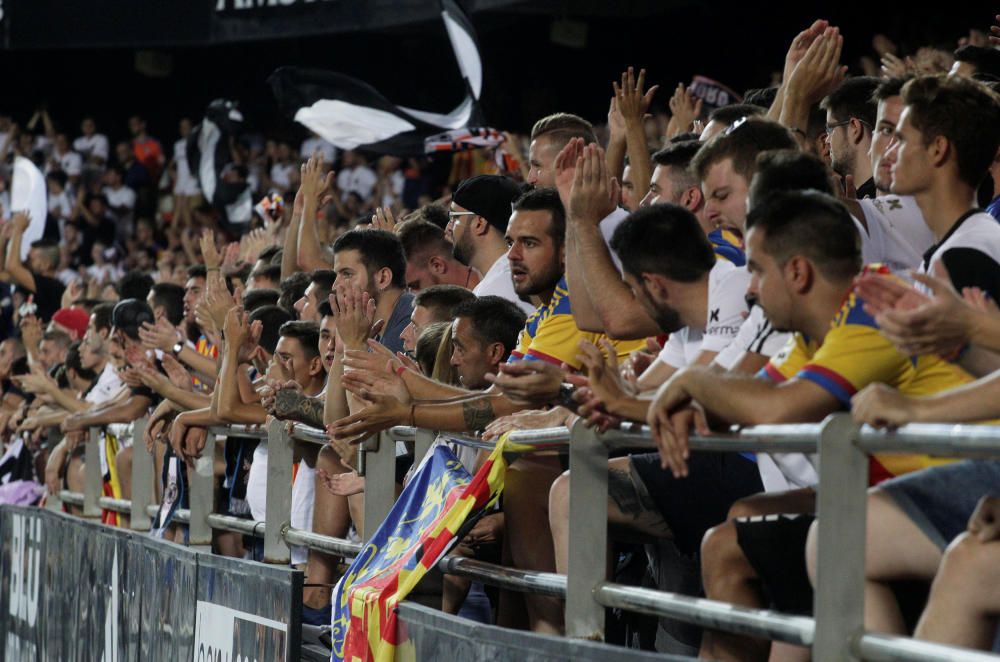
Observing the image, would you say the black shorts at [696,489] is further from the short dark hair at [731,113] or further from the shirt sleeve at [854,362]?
the short dark hair at [731,113]

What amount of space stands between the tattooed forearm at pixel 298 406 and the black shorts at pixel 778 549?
9.38 feet

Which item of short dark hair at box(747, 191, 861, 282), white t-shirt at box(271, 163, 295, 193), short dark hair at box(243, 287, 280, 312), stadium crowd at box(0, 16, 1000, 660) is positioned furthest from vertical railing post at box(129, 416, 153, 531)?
white t-shirt at box(271, 163, 295, 193)

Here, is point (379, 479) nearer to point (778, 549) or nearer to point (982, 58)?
point (778, 549)

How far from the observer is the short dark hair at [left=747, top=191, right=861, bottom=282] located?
344cm

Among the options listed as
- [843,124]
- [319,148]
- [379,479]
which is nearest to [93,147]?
[319,148]

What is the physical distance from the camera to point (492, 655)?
4234 millimetres

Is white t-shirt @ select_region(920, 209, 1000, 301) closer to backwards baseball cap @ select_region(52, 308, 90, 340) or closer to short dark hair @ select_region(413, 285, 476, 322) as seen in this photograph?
short dark hair @ select_region(413, 285, 476, 322)

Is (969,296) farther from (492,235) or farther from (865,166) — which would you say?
(492,235)

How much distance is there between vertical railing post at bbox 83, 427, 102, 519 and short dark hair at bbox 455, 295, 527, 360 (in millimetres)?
4594

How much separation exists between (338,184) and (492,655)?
15.2 meters

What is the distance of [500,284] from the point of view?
6398 mm

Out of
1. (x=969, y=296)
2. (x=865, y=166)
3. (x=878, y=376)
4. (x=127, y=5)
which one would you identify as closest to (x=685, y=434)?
(x=878, y=376)

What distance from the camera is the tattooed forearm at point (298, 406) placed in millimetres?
6176

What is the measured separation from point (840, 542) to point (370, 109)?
409 inches
